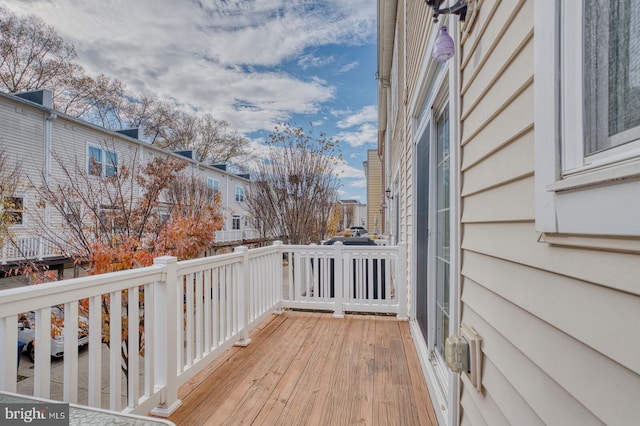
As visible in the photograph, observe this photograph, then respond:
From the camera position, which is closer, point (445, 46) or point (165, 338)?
point (445, 46)

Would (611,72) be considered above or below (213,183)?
below

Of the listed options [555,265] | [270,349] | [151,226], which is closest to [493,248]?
[555,265]

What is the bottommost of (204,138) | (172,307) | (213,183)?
(172,307)

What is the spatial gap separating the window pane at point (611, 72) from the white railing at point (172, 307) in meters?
1.98

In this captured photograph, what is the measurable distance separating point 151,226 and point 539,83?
6.10m

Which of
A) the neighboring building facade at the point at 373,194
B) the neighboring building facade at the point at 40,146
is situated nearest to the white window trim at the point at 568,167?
the neighboring building facade at the point at 40,146

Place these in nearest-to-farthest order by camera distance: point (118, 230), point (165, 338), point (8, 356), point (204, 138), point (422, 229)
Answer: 1. point (8, 356)
2. point (165, 338)
3. point (422, 229)
4. point (118, 230)
5. point (204, 138)

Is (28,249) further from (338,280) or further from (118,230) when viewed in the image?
(338,280)

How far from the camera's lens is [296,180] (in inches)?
296

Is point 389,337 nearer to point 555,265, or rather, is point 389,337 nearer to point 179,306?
point 179,306

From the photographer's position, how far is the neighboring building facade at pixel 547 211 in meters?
0.57

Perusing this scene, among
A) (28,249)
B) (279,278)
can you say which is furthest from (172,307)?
(28,249)

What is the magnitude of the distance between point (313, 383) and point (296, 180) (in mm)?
5553
